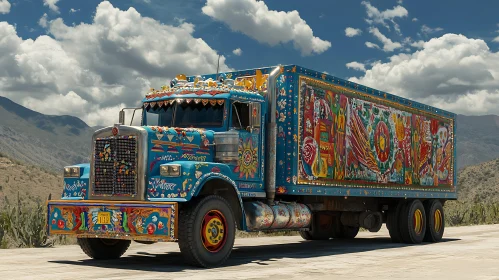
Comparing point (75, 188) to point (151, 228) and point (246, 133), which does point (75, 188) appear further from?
point (246, 133)

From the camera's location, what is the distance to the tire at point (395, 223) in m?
18.8

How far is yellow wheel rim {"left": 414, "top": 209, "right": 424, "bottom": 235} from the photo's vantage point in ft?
62.4

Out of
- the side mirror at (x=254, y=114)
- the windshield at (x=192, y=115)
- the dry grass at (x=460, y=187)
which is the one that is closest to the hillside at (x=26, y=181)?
the dry grass at (x=460, y=187)

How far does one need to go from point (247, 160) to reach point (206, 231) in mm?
2018

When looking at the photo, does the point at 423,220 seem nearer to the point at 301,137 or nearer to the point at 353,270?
the point at 301,137

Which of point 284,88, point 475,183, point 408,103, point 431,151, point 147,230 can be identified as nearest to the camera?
point 147,230

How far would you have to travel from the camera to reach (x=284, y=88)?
14148mm

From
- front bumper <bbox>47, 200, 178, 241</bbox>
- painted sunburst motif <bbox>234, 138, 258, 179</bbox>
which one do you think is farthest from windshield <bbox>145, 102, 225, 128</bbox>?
front bumper <bbox>47, 200, 178, 241</bbox>

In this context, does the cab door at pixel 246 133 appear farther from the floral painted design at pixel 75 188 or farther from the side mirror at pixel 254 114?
the floral painted design at pixel 75 188

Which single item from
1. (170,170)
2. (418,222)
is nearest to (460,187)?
(418,222)

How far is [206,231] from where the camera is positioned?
1173cm

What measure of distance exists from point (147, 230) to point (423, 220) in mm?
10595

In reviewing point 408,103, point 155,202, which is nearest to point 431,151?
point 408,103

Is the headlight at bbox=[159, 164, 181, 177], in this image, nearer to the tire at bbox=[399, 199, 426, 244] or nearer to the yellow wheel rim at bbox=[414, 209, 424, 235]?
the tire at bbox=[399, 199, 426, 244]
